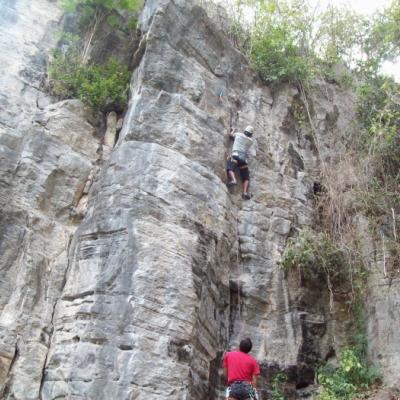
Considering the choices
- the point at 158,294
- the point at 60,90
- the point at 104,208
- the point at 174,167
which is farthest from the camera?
the point at 60,90

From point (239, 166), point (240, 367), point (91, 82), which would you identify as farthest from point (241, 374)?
point (91, 82)

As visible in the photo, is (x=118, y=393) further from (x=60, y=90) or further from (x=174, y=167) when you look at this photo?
(x=60, y=90)

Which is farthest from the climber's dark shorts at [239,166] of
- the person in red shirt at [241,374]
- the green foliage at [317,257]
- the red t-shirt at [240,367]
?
the red t-shirt at [240,367]

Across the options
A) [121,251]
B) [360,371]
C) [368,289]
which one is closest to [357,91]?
[368,289]

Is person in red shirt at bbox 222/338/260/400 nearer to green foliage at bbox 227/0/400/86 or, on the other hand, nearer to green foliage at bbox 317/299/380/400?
green foliage at bbox 317/299/380/400

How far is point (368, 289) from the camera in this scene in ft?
27.2

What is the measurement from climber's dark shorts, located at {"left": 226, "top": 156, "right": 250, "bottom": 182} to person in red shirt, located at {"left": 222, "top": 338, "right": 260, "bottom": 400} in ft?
12.0

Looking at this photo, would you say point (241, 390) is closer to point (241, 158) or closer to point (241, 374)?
point (241, 374)

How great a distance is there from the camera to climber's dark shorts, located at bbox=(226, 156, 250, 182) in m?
9.27

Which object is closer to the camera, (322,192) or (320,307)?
(320,307)

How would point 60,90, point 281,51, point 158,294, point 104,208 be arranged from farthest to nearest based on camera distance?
point 281,51, point 60,90, point 104,208, point 158,294

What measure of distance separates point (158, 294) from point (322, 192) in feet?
15.9

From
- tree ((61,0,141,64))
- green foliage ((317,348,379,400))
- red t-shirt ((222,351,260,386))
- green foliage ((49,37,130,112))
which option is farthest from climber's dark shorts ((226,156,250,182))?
tree ((61,0,141,64))

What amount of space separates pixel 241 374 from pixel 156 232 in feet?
7.29
